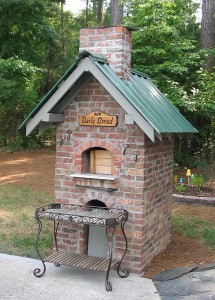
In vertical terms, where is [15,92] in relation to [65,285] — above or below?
above

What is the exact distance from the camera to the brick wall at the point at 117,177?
5461mm

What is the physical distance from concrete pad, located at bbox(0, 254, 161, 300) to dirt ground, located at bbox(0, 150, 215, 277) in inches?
22.3

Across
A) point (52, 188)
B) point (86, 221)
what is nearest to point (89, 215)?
point (86, 221)

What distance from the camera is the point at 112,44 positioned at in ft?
18.6

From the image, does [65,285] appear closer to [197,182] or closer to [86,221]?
[86,221]

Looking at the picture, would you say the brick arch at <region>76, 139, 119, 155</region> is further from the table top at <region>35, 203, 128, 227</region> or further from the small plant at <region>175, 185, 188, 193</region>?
the small plant at <region>175, 185, 188, 193</region>

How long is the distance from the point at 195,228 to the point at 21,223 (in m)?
3.54

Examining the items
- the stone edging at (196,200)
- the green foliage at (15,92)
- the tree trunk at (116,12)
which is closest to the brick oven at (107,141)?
the stone edging at (196,200)

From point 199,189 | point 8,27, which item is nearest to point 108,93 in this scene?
point 199,189

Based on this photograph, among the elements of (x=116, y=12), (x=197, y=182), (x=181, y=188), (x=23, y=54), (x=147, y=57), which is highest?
(x=116, y=12)

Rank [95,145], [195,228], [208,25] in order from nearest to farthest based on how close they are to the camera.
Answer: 1. [95,145]
2. [195,228]
3. [208,25]

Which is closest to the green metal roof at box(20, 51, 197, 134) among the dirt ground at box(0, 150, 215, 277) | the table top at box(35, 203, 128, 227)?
the table top at box(35, 203, 128, 227)

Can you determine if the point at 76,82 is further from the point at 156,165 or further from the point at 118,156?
the point at 156,165

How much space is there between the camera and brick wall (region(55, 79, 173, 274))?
5.46 metres
